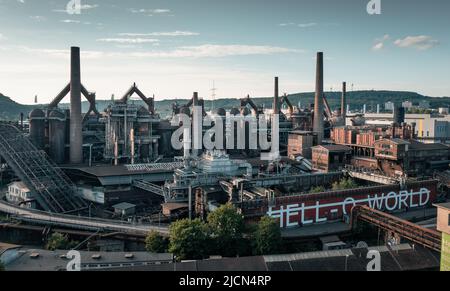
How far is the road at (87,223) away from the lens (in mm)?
34344

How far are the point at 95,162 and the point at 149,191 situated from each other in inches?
677

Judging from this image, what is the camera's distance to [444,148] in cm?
5822

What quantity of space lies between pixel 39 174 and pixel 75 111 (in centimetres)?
1211

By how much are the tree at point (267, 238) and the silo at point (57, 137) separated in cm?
3903

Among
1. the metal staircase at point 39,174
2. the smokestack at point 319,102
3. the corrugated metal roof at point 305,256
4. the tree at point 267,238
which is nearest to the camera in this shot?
the corrugated metal roof at point 305,256

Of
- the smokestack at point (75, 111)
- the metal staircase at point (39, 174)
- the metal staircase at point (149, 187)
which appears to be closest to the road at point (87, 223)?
the metal staircase at point (39, 174)

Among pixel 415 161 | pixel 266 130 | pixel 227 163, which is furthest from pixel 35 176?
pixel 415 161

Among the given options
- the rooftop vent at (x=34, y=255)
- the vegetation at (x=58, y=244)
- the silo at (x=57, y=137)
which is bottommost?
the vegetation at (x=58, y=244)

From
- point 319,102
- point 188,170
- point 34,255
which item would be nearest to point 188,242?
point 34,255

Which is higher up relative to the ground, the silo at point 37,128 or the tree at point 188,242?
the silo at point 37,128

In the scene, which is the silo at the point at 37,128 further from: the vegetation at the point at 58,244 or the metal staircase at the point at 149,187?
the vegetation at the point at 58,244

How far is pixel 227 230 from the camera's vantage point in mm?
30500

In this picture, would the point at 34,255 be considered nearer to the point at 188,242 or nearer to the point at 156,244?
the point at 156,244

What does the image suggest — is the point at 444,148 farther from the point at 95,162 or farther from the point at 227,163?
the point at 95,162
